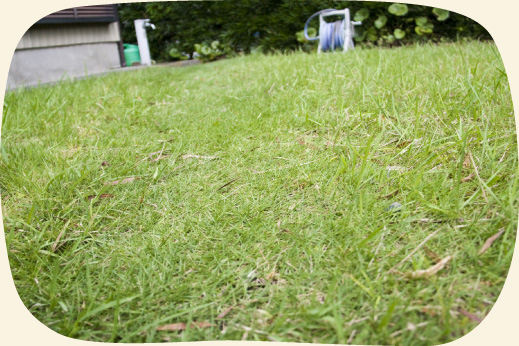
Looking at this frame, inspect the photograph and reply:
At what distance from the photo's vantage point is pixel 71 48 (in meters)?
2.46

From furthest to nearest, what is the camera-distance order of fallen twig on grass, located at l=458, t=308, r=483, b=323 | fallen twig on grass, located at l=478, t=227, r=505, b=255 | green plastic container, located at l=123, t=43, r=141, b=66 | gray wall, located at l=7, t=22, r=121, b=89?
1. green plastic container, located at l=123, t=43, r=141, b=66
2. gray wall, located at l=7, t=22, r=121, b=89
3. fallen twig on grass, located at l=478, t=227, r=505, b=255
4. fallen twig on grass, located at l=458, t=308, r=483, b=323

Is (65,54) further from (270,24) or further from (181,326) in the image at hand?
(181,326)

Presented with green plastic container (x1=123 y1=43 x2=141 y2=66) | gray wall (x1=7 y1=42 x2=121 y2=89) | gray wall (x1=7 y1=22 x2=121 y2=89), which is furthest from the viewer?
green plastic container (x1=123 y1=43 x2=141 y2=66)

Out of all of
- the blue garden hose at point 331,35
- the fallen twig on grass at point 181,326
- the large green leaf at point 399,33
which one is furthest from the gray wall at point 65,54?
the large green leaf at point 399,33

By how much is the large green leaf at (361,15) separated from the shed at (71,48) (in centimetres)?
167

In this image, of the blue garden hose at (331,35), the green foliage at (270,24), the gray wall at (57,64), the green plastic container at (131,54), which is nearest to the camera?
the gray wall at (57,64)

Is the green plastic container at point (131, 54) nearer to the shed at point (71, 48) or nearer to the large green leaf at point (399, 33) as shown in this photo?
the shed at point (71, 48)

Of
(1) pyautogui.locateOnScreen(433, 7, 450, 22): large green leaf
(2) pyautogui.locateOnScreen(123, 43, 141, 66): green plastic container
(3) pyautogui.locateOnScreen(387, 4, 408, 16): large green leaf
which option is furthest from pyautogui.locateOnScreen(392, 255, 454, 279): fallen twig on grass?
(2) pyautogui.locateOnScreen(123, 43, 141, 66): green plastic container

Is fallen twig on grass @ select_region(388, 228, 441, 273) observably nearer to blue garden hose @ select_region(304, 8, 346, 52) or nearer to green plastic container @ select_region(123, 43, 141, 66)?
blue garden hose @ select_region(304, 8, 346, 52)

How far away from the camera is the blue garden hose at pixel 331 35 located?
8.18 feet

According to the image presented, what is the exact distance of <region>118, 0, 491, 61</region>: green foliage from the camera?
2289 mm

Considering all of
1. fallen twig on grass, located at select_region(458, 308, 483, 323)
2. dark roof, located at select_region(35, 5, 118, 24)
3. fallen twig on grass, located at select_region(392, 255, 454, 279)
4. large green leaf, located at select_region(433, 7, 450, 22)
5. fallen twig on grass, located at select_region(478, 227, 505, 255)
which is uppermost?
dark roof, located at select_region(35, 5, 118, 24)

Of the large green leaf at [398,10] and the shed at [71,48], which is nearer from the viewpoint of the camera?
the shed at [71,48]

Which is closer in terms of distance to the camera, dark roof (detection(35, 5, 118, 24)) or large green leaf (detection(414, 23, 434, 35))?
dark roof (detection(35, 5, 118, 24))
